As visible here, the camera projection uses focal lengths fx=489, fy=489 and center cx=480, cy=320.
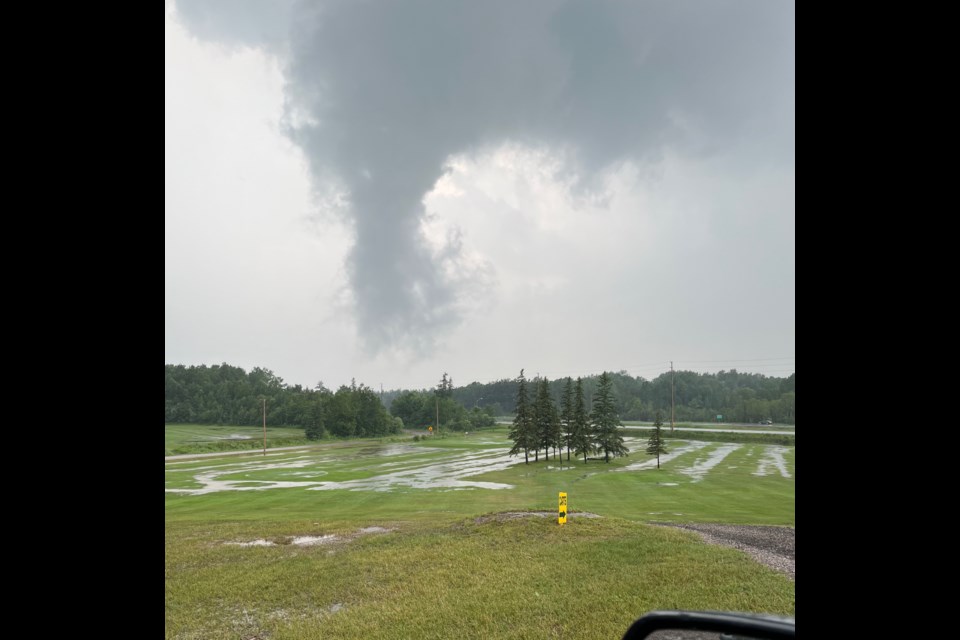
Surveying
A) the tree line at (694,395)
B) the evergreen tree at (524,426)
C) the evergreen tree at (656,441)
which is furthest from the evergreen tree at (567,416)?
the tree line at (694,395)

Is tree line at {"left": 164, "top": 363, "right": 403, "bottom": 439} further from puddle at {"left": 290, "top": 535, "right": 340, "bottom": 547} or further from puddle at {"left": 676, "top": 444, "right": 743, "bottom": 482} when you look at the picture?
puddle at {"left": 290, "top": 535, "right": 340, "bottom": 547}

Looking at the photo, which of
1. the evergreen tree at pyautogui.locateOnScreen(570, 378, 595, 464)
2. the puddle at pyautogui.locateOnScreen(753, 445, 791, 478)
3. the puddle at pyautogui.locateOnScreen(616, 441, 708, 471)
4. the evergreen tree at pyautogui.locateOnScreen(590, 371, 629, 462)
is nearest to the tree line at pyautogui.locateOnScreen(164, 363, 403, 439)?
the evergreen tree at pyautogui.locateOnScreen(570, 378, 595, 464)

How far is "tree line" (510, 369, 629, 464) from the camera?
60.5 feet

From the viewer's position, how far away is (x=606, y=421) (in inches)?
728

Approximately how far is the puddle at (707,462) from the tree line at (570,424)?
108 inches

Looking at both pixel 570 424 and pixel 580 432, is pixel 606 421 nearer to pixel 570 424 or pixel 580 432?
pixel 580 432

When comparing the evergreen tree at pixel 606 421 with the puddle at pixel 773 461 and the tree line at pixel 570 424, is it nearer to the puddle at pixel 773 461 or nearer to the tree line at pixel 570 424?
the tree line at pixel 570 424

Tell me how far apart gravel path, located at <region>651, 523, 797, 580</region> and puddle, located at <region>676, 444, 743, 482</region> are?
826 cm

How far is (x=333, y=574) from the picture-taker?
4.95m

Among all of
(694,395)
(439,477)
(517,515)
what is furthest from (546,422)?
(517,515)

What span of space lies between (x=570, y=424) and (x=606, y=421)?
4.49ft

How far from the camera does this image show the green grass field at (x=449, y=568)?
12.4 feet
